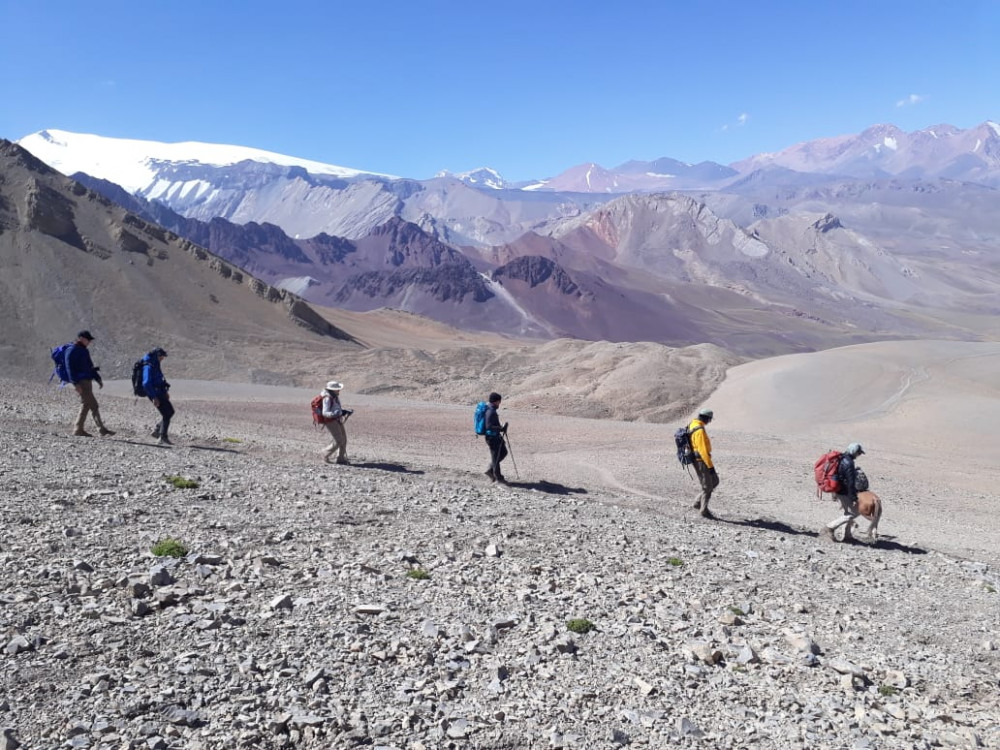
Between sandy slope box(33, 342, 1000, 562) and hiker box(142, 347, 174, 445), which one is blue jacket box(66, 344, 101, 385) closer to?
hiker box(142, 347, 174, 445)

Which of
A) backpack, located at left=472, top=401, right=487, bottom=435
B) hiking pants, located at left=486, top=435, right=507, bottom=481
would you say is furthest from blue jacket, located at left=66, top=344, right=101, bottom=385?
hiking pants, located at left=486, top=435, right=507, bottom=481

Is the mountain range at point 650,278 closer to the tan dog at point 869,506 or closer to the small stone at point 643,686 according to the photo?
the tan dog at point 869,506

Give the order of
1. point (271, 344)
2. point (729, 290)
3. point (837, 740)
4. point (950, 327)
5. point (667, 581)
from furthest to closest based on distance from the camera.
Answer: point (729, 290) < point (950, 327) < point (271, 344) < point (667, 581) < point (837, 740)

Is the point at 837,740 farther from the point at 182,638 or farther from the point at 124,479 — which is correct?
the point at 124,479

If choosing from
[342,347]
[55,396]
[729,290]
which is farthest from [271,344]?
[729,290]

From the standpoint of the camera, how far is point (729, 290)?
469 feet

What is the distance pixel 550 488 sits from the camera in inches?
589

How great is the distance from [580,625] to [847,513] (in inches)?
275

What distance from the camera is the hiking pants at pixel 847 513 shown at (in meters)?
12.1

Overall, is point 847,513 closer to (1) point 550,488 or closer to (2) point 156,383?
(1) point 550,488

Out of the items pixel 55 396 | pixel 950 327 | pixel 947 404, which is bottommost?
pixel 55 396

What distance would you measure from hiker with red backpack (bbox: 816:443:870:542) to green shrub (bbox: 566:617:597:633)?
6.42 m

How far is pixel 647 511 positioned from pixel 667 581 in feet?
15.6

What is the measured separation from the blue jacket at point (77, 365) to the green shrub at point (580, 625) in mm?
10212
